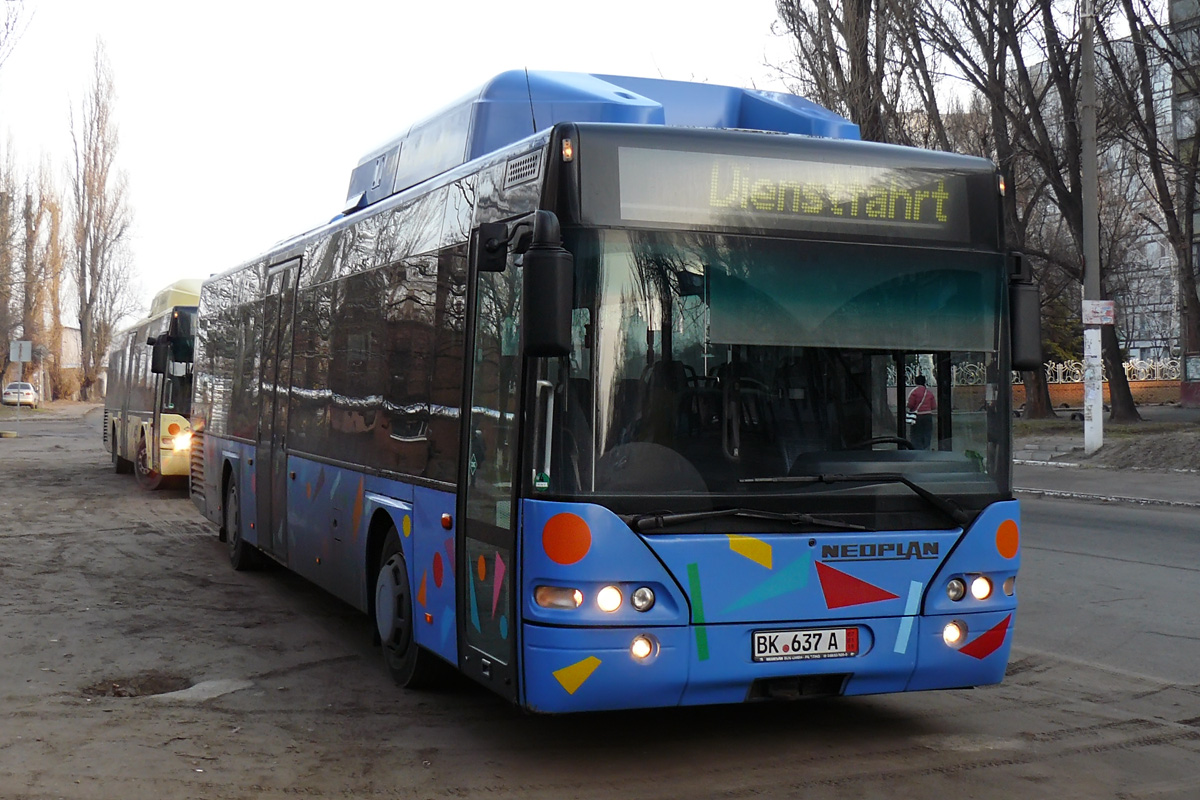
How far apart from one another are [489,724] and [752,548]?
71.5 inches

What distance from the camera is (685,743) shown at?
20.9 ft

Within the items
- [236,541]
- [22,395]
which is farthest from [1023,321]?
[22,395]

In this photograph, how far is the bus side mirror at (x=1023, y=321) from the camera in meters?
6.33

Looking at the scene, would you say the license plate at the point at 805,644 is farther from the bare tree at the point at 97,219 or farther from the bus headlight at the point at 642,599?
the bare tree at the point at 97,219

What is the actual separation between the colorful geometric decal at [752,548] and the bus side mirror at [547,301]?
1.06 m

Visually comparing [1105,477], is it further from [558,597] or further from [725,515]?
[558,597]

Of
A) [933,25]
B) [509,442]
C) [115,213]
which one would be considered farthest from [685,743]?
[115,213]

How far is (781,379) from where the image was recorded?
5875 millimetres

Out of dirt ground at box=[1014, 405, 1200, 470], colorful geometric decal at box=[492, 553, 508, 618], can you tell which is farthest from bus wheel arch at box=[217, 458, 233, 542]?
dirt ground at box=[1014, 405, 1200, 470]

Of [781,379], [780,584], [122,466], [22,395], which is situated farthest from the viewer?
[22,395]

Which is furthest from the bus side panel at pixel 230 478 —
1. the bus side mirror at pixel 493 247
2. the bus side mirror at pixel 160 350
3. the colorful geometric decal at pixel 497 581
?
the bus side mirror at pixel 160 350

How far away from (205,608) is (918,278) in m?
6.45

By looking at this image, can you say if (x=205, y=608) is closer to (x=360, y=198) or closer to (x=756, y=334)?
(x=360, y=198)

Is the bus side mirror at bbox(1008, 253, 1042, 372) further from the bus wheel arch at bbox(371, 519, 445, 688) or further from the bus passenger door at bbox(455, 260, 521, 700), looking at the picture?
the bus wheel arch at bbox(371, 519, 445, 688)
